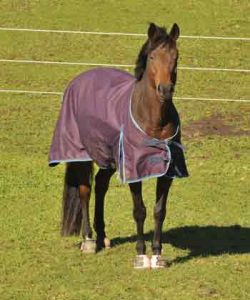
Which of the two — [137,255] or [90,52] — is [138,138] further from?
[90,52]

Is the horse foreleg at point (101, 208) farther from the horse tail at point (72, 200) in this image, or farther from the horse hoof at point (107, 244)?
the horse tail at point (72, 200)

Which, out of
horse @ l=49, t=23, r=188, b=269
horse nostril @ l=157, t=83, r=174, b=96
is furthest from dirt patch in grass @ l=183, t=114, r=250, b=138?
horse nostril @ l=157, t=83, r=174, b=96

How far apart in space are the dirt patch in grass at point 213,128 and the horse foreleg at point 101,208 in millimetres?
5277

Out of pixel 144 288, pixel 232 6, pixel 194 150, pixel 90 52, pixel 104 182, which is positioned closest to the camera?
pixel 144 288

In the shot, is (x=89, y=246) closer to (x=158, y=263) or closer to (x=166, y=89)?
(x=158, y=263)

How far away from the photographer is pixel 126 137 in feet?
24.0

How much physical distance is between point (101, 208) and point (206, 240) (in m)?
1.03

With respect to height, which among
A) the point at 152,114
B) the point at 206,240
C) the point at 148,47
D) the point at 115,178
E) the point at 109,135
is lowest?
the point at 115,178

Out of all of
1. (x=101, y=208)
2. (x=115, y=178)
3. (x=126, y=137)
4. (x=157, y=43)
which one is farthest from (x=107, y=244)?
(x=115, y=178)

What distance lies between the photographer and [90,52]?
19484mm

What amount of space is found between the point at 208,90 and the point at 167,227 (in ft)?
27.4

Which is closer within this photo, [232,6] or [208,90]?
[208,90]

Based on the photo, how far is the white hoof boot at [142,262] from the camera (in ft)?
Answer: 24.5

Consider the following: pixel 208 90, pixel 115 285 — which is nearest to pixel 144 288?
pixel 115 285
